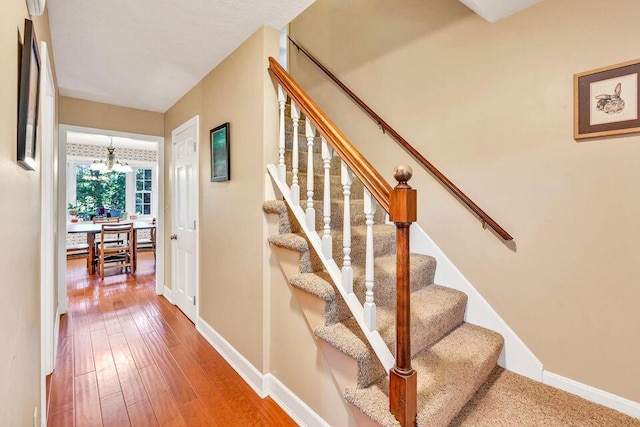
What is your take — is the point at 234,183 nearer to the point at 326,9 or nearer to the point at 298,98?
the point at 298,98

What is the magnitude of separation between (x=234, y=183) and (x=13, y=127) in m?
1.34

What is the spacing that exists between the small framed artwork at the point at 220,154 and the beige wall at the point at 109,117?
5.82 feet

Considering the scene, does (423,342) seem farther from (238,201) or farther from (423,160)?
(238,201)

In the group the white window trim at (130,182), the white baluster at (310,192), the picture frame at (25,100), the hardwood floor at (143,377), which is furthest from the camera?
the white window trim at (130,182)

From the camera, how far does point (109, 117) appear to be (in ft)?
11.2

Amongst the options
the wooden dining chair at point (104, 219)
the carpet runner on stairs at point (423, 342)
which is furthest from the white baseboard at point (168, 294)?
A: the wooden dining chair at point (104, 219)

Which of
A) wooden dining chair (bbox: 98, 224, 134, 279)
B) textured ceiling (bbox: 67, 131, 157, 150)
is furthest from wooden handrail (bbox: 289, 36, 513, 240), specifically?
textured ceiling (bbox: 67, 131, 157, 150)

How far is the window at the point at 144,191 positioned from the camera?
731cm

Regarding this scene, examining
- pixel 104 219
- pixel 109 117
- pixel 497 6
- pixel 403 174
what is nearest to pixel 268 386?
pixel 403 174

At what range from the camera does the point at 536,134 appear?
159 cm

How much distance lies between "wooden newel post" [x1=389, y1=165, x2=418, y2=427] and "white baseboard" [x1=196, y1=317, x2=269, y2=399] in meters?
1.16

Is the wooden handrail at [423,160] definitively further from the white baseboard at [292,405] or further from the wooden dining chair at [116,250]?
the wooden dining chair at [116,250]

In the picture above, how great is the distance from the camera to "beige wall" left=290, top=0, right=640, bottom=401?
1.37 metres

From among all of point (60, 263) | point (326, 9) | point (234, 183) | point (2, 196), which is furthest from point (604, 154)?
point (60, 263)
